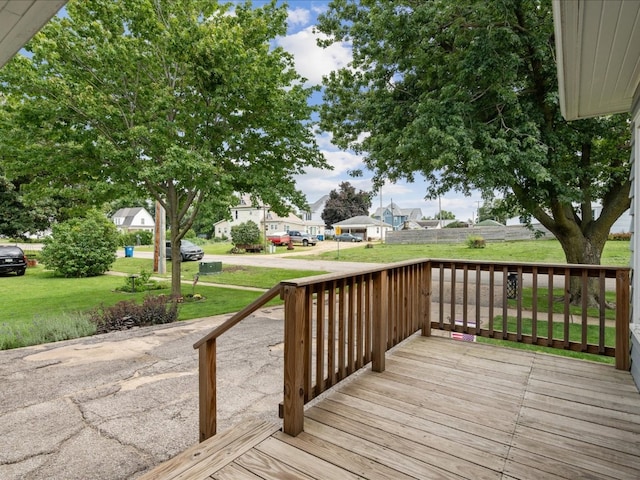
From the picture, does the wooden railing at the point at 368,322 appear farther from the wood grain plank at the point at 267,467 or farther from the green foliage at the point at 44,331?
the green foliage at the point at 44,331

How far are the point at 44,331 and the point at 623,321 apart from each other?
7.18 metres

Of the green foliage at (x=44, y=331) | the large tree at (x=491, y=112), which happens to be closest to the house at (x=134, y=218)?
the green foliage at (x=44, y=331)

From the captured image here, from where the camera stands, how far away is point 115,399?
3.18m

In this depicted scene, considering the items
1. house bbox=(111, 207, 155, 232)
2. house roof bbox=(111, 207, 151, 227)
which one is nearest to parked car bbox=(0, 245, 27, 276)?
house bbox=(111, 207, 155, 232)

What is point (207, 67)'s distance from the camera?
7.01 metres

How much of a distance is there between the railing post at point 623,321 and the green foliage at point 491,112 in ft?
9.18

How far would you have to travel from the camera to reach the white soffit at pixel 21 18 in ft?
5.52

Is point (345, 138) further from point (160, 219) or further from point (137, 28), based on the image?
point (160, 219)

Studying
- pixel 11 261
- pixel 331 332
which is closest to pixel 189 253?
pixel 11 261

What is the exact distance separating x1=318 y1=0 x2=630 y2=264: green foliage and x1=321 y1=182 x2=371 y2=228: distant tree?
38337 millimetres

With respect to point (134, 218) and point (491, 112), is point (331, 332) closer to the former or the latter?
point (491, 112)

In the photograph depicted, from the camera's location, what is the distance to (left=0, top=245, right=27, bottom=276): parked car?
41.5ft

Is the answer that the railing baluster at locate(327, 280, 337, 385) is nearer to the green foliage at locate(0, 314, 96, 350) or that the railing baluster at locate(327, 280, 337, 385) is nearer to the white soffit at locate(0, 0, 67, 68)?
the white soffit at locate(0, 0, 67, 68)

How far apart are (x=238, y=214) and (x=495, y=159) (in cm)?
3901
